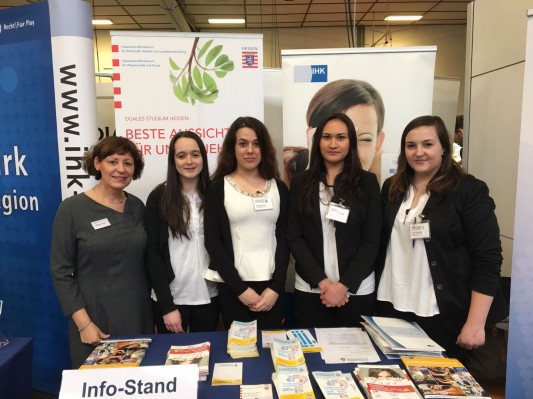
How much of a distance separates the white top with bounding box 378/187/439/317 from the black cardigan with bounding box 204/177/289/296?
1.66 ft

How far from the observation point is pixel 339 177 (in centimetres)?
192

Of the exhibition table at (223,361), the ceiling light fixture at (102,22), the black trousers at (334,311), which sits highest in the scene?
the ceiling light fixture at (102,22)

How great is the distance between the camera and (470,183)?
1.73 m

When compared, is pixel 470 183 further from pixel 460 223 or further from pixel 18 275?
pixel 18 275

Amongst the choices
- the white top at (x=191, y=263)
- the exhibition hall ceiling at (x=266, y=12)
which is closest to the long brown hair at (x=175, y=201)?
the white top at (x=191, y=263)

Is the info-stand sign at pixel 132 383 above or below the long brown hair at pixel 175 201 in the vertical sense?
below

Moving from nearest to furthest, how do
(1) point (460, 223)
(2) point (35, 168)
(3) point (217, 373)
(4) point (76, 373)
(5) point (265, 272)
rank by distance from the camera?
1. (4) point (76, 373)
2. (3) point (217, 373)
3. (1) point (460, 223)
4. (5) point (265, 272)
5. (2) point (35, 168)

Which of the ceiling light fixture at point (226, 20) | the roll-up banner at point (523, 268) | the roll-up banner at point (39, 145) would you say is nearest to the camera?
the roll-up banner at point (523, 268)

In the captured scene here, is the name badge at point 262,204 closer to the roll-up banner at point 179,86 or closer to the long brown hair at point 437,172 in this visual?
the long brown hair at point 437,172

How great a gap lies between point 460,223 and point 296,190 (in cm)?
75

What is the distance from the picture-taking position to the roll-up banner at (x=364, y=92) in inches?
111

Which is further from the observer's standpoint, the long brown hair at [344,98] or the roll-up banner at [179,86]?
the long brown hair at [344,98]

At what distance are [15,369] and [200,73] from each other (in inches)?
80.1

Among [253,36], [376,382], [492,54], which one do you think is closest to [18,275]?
[253,36]
